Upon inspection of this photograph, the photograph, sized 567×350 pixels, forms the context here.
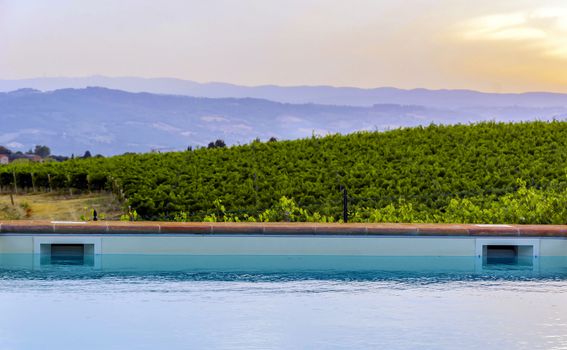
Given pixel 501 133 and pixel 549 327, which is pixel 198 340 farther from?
pixel 501 133

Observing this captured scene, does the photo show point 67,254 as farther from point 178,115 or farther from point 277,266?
point 178,115

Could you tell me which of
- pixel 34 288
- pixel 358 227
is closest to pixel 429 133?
pixel 358 227

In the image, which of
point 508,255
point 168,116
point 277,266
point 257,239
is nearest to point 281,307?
point 277,266

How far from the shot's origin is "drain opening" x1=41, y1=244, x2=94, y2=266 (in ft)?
31.8

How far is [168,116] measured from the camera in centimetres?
15662

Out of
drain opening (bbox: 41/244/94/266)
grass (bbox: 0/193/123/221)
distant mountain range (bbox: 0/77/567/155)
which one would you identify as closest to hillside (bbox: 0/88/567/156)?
distant mountain range (bbox: 0/77/567/155)

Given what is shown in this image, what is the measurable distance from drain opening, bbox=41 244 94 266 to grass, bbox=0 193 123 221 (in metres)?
6.90

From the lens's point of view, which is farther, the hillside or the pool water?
the hillside

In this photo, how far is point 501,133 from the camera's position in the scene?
20.6 metres

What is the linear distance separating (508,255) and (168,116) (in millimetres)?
148843

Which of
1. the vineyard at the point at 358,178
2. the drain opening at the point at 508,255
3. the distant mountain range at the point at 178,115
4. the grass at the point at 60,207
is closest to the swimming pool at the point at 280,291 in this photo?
the drain opening at the point at 508,255

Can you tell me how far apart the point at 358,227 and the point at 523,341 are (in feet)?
13.1

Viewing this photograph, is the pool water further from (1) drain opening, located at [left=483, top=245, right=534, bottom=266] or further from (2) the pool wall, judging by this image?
(1) drain opening, located at [left=483, top=245, right=534, bottom=266]

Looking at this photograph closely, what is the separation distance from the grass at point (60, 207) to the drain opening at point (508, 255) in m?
9.07
